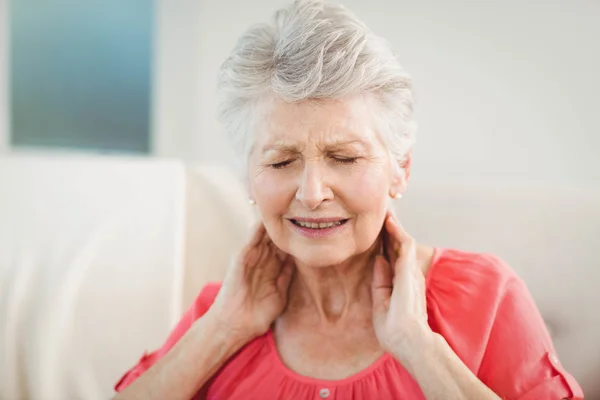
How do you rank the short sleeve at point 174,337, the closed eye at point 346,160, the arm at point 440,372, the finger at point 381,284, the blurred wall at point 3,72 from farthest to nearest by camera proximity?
the blurred wall at point 3,72, the short sleeve at point 174,337, the finger at point 381,284, the closed eye at point 346,160, the arm at point 440,372

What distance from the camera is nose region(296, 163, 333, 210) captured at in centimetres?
115

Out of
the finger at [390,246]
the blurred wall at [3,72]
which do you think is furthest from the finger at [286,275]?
the blurred wall at [3,72]

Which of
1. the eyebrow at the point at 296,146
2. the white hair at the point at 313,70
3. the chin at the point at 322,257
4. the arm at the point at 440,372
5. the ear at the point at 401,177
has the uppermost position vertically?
the white hair at the point at 313,70

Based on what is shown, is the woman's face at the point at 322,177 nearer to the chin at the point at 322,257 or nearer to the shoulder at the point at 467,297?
the chin at the point at 322,257

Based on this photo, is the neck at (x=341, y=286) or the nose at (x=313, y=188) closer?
the nose at (x=313, y=188)

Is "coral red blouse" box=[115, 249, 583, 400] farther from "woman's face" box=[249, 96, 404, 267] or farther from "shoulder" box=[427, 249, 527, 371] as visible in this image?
"woman's face" box=[249, 96, 404, 267]

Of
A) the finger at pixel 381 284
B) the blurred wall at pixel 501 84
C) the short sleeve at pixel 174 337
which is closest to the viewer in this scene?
the finger at pixel 381 284

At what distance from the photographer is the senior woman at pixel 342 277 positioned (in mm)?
1143

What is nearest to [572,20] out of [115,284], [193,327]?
[193,327]

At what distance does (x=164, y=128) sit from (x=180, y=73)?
0.25m

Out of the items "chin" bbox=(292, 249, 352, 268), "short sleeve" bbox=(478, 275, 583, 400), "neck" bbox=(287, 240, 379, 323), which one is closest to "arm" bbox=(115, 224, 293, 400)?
"neck" bbox=(287, 240, 379, 323)

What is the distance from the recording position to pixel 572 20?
179cm

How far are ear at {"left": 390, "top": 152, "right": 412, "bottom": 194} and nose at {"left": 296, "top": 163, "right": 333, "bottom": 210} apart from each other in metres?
0.17

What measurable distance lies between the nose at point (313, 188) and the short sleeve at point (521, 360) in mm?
417
